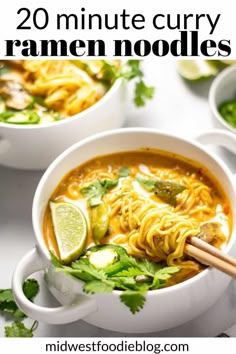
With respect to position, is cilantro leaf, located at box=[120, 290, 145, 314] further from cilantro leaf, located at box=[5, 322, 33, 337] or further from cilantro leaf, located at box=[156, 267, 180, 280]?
cilantro leaf, located at box=[5, 322, 33, 337]

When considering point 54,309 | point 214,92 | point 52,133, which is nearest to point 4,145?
point 52,133

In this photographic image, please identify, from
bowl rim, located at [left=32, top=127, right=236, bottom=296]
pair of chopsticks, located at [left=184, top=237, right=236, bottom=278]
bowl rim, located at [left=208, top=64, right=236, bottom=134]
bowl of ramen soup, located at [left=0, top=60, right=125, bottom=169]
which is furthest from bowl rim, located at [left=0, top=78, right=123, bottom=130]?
pair of chopsticks, located at [left=184, top=237, right=236, bottom=278]

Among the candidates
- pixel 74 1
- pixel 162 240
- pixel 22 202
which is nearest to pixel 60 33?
pixel 74 1

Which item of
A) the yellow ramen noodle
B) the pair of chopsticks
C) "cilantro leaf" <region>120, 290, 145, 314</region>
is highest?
the yellow ramen noodle

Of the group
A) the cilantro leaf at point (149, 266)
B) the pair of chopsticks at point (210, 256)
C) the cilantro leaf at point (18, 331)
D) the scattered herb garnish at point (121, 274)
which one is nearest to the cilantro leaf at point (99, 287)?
the scattered herb garnish at point (121, 274)

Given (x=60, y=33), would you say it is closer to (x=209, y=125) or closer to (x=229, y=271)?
(x=209, y=125)

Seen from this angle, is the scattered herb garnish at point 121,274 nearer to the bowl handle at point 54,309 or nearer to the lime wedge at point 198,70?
the bowl handle at point 54,309

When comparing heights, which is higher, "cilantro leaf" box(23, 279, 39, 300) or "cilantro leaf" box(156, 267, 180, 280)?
"cilantro leaf" box(156, 267, 180, 280)
